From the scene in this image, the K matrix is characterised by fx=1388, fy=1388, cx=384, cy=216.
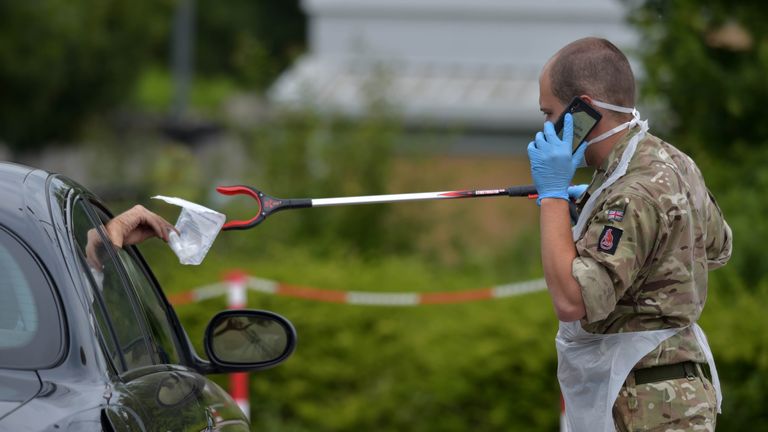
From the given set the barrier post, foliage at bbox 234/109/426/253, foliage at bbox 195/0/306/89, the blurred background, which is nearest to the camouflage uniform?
the blurred background

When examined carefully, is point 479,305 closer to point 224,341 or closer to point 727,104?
point 727,104

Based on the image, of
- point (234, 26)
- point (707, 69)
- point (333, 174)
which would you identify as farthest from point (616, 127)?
point (234, 26)

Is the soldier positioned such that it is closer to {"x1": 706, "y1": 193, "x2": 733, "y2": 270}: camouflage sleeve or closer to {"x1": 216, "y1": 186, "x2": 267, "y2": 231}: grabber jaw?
{"x1": 706, "y1": 193, "x2": 733, "y2": 270}: camouflage sleeve

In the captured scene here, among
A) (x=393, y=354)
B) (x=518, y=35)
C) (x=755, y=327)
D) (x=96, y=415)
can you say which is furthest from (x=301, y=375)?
(x=518, y=35)

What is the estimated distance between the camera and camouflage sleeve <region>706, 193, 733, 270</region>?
159 inches

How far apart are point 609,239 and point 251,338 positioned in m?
1.27

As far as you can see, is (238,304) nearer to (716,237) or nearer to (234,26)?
(716,237)

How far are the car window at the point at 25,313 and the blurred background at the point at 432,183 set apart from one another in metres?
5.66

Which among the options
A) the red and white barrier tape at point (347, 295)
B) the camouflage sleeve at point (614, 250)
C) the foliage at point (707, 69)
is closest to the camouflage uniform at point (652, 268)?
the camouflage sleeve at point (614, 250)

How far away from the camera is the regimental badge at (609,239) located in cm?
358

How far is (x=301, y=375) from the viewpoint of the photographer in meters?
9.23

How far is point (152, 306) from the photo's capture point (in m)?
4.11

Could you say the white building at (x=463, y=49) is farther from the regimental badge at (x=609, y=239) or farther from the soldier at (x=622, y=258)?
the regimental badge at (x=609, y=239)

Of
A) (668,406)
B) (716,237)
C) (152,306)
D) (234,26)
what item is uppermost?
(716,237)
